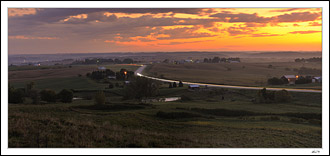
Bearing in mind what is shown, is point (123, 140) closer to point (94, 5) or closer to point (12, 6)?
point (94, 5)

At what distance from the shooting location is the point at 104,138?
15711 mm

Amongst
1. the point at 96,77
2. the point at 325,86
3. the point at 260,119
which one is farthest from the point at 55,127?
the point at 96,77

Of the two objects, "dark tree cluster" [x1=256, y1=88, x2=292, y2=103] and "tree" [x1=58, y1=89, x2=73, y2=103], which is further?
"tree" [x1=58, y1=89, x2=73, y2=103]

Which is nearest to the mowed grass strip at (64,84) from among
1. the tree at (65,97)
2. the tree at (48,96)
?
the tree at (65,97)

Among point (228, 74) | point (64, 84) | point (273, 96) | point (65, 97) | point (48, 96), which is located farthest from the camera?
point (228, 74)

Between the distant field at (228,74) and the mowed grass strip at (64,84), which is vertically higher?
the distant field at (228,74)

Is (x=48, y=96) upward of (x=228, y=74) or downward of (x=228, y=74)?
downward

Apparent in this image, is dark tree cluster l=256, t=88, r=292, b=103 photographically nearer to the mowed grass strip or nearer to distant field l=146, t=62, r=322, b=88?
distant field l=146, t=62, r=322, b=88

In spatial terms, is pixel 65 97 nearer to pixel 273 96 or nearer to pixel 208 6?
pixel 208 6

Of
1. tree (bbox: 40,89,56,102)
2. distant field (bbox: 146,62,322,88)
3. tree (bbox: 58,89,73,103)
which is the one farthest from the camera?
distant field (bbox: 146,62,322,88)

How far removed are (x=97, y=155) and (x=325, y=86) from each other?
53.4 feet

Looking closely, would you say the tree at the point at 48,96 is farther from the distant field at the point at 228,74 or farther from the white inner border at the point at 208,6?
the distant field at the point at 228,74

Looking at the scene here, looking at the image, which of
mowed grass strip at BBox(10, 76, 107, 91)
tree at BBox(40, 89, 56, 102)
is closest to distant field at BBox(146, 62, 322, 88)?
mowed grass strip at BBox(10, 76, 107, 91)

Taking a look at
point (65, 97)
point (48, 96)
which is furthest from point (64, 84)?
point (65, 97)
